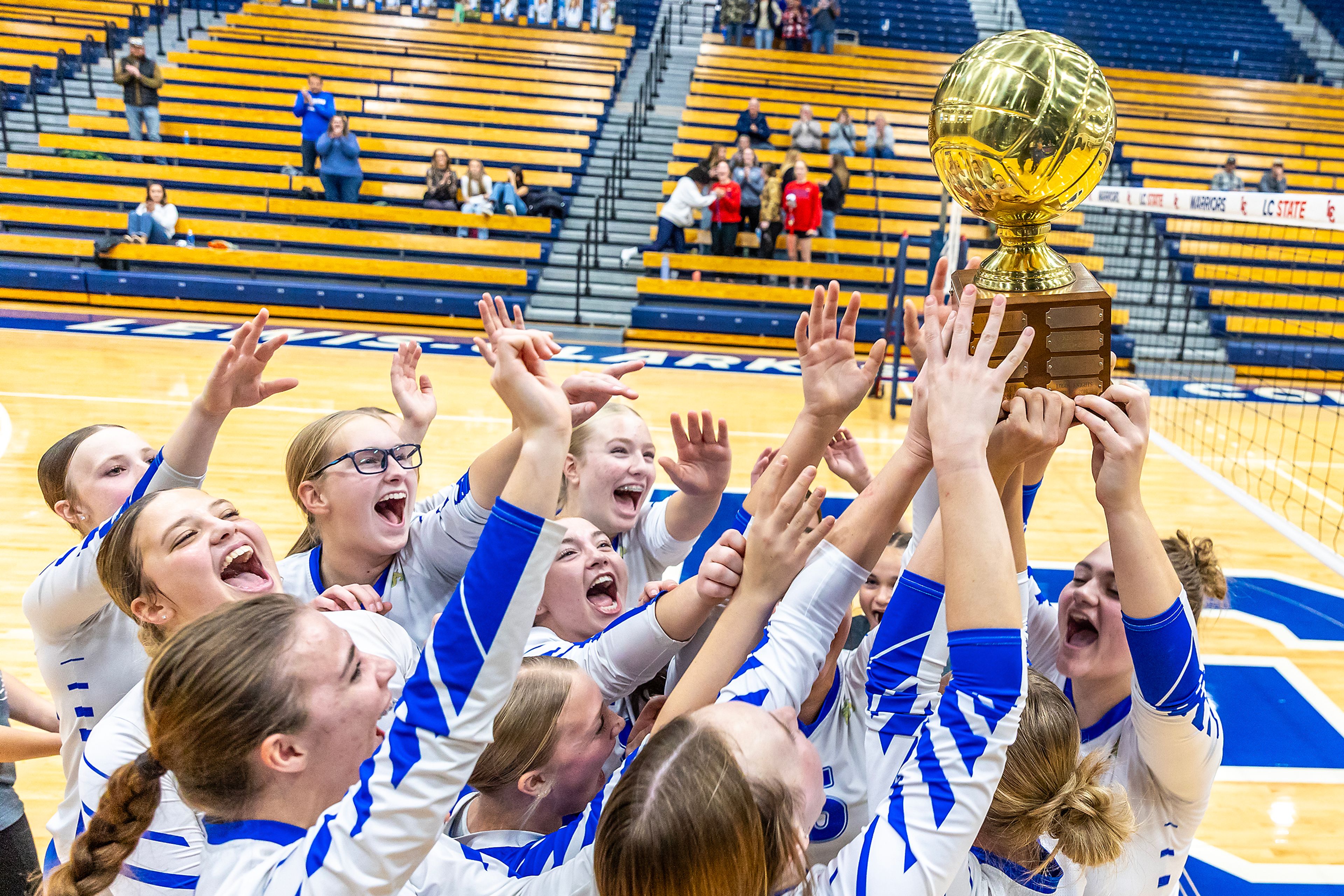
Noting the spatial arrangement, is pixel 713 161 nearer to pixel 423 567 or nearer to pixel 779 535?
pixel 423 567

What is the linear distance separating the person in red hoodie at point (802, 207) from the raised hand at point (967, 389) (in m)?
11.3

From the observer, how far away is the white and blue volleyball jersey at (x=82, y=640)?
2.21 metres

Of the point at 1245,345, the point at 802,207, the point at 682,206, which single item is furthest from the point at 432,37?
the point at 1245,345

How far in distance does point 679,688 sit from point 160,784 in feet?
2.90

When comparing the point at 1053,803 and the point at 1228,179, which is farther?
the point at 1228,179

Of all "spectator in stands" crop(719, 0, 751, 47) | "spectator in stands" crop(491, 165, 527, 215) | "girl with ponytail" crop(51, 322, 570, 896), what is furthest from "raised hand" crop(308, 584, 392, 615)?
"spectator in stands" crop(719, 0, 751, 47)

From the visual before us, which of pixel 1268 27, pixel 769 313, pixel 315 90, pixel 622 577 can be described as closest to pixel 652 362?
pixel 769 313

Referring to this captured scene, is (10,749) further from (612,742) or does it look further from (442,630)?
(442,630)

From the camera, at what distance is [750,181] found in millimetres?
12617

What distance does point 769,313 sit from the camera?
12.2 metres

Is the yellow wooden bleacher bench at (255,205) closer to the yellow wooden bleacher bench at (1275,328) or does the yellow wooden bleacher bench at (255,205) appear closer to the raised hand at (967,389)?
the yellow wooden bleacher bench at (1275,328)

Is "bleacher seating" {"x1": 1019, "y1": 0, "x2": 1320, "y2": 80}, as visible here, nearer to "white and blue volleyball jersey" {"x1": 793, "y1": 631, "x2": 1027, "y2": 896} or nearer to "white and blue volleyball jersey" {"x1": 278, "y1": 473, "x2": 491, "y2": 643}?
"white and blue volleyball jersey" {"x1": 278, "y1": 473, "x2": 491, "y2": 643}

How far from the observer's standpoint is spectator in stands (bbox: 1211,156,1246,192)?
42.2 ft

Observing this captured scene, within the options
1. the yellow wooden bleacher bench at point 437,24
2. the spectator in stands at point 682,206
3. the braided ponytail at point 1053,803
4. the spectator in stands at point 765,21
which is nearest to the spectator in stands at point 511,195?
the spectator in stands at point 682,206
